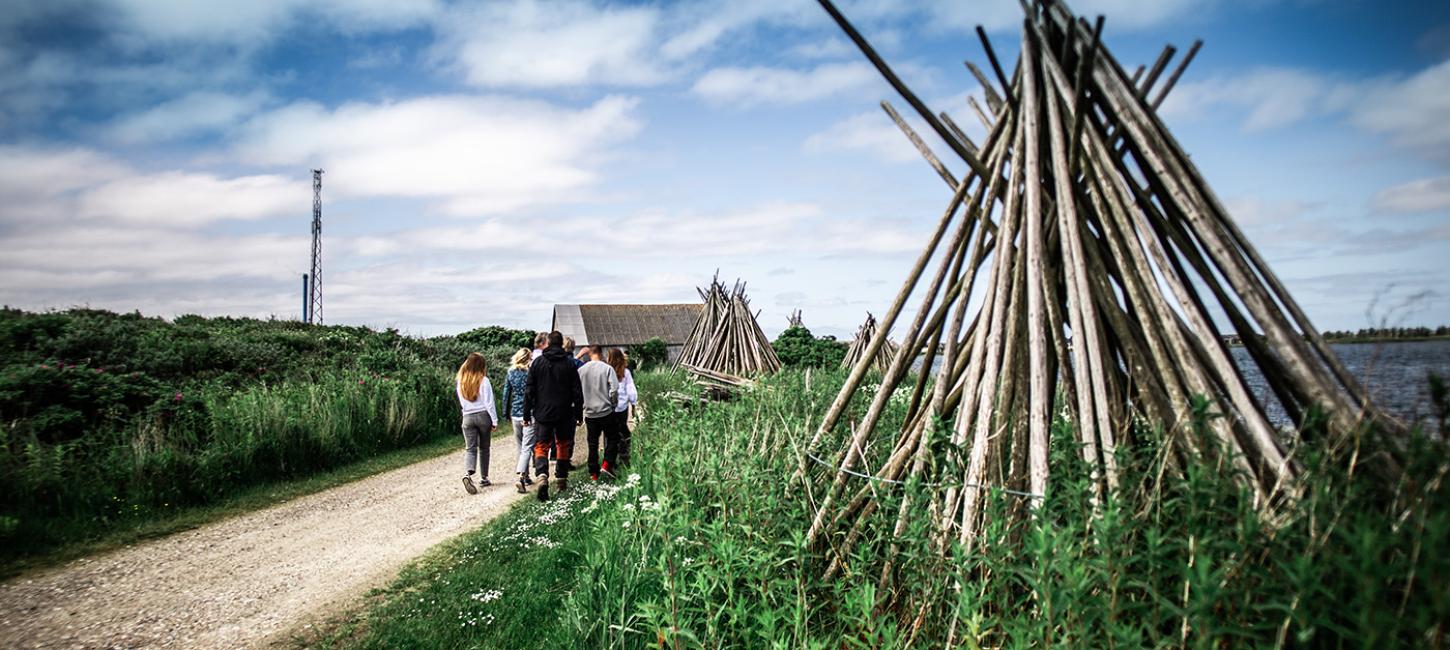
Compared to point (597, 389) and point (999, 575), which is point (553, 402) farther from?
point (999, 575)

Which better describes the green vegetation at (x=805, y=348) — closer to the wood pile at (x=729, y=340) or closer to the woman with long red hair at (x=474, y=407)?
the wood pile at (x=729, y=340)

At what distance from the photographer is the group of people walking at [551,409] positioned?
734 centimetres

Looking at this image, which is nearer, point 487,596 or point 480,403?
point 487,596

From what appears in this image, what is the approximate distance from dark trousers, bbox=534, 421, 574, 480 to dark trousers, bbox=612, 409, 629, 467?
0.59m

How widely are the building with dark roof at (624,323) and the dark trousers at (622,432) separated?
82.4 feet

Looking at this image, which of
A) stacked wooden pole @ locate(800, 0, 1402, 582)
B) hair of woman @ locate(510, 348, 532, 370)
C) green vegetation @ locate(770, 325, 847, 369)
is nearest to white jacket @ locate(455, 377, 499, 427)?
hair of woman @ locate(510, 348, 532, 370)

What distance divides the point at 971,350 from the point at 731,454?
→ 1.78 metres

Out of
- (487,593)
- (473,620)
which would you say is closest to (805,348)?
(487,593)

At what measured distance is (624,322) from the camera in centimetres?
3594

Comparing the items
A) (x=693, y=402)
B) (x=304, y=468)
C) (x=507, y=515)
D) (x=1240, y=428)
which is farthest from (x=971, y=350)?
(x=304, y=468)

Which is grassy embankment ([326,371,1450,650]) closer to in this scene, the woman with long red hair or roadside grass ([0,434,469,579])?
the woman with long red hair

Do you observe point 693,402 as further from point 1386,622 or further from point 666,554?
point 1386,622

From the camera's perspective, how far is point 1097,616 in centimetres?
204

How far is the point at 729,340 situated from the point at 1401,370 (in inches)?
534
